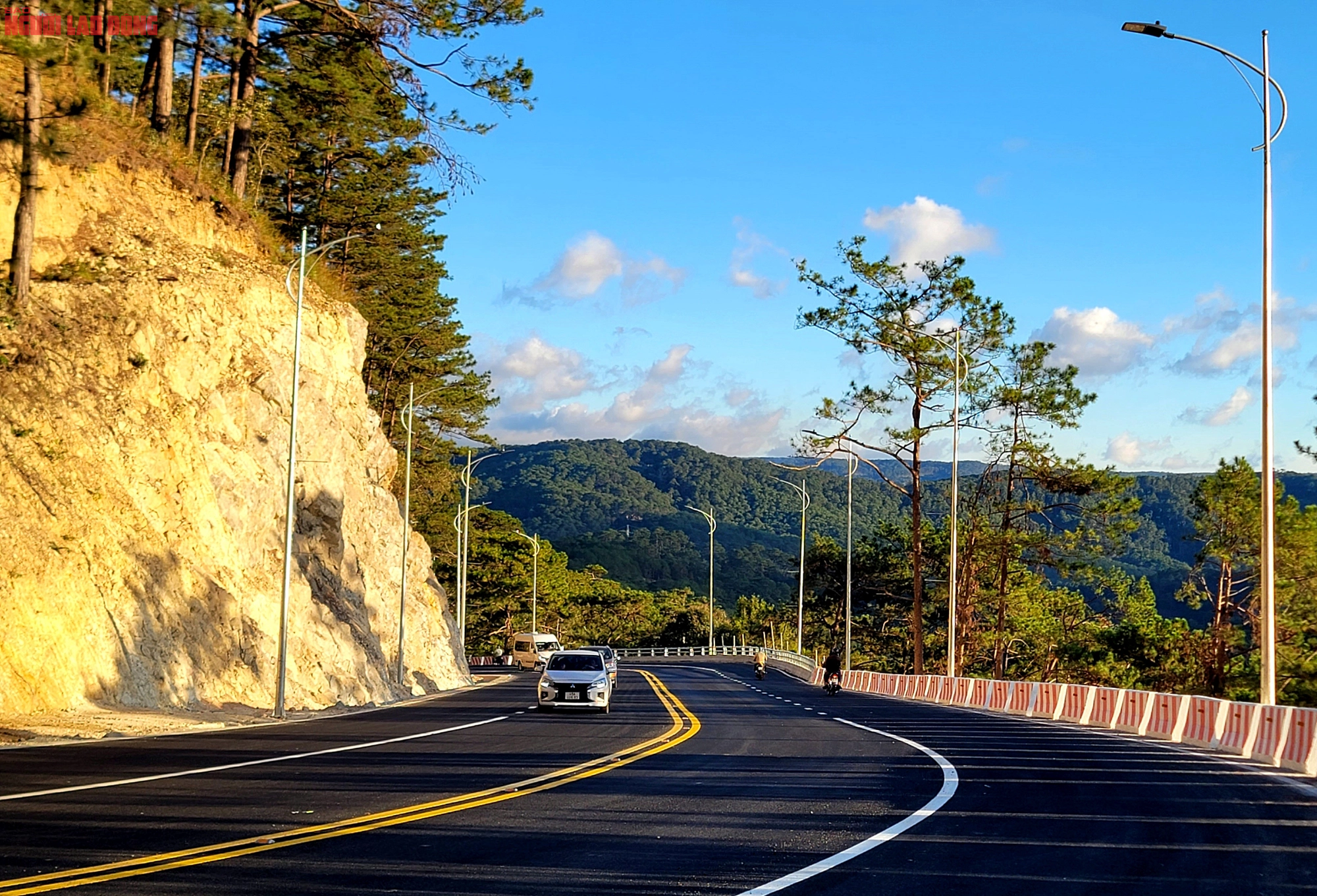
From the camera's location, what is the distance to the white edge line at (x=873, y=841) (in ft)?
31.4

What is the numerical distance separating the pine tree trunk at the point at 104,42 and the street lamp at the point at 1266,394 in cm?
1642

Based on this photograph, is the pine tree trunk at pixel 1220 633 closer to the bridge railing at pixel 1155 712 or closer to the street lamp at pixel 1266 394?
the bridge railing at pixel 1155 712

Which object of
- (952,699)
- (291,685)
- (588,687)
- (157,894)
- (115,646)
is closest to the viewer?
(157,894)

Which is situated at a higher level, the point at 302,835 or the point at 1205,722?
the point at 302,835

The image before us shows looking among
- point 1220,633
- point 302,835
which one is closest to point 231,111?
point 302,835

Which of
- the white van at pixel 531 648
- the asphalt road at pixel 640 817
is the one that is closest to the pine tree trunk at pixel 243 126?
the asphalt road at pixel 640 817

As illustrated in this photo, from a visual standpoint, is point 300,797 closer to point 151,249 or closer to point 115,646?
point 115,646

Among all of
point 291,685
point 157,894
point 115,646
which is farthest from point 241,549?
point 157,894

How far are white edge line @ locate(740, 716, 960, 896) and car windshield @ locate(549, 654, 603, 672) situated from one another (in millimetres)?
15996

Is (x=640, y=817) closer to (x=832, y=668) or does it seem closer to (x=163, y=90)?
(x=163, y=90)

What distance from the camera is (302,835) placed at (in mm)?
11828

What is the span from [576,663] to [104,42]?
20.8 meters

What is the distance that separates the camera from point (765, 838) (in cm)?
1205

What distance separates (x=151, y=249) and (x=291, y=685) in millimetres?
12831
